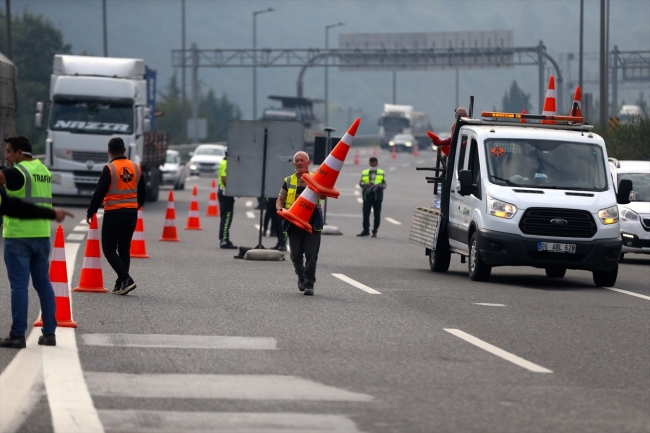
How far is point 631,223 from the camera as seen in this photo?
819 inches

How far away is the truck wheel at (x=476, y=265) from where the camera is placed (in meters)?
16.5

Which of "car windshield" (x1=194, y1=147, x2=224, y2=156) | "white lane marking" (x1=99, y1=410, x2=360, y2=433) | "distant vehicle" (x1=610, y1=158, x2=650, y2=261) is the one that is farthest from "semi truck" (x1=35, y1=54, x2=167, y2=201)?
"white lane marking" (x1=99, y1=410, x2=360, y2=433)

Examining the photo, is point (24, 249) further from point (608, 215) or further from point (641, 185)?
point (641, 185)

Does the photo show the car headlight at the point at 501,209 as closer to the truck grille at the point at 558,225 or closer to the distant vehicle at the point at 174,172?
the truck grille at the point at 558,225

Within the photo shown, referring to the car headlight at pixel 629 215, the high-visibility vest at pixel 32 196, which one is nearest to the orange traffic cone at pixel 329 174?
the high-visibility vest at pixel 32 196

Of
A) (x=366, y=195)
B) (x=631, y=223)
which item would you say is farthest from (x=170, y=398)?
(x=366, y=195)

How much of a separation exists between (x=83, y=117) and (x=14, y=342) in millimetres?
24299

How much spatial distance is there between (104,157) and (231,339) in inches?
925

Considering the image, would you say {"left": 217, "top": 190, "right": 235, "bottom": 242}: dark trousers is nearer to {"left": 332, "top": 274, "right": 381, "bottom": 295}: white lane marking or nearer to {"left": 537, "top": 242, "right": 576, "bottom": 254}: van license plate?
{"left": 332, "top": 274, "right": 381, "bottom": 295}: white lane marking

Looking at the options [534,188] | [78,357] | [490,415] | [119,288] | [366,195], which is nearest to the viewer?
[490,415]

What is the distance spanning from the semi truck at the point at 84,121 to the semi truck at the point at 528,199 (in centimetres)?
1675

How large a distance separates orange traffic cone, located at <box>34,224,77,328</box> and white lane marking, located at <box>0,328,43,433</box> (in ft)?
3.47

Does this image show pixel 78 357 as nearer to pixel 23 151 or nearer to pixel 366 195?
pixel 23 151

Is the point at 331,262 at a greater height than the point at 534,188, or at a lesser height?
lesser
